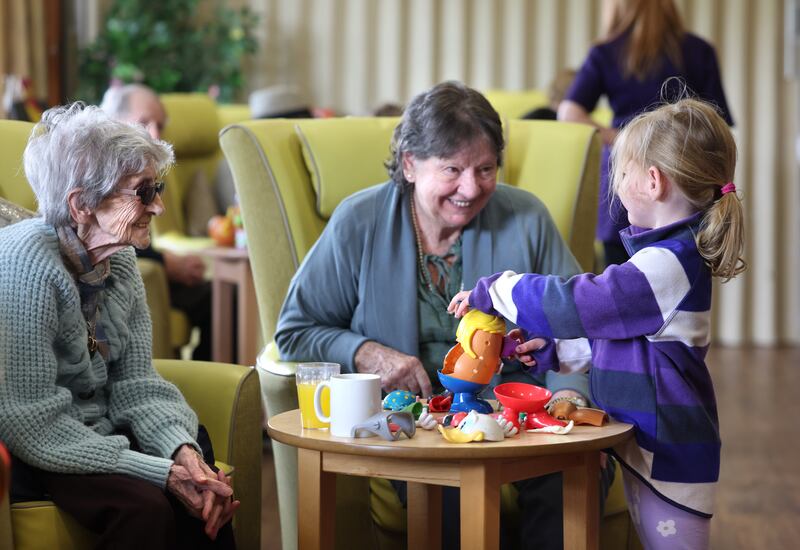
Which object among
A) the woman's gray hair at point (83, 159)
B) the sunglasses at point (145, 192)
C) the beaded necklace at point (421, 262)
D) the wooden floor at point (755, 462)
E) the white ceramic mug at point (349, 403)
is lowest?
the wooden floor at point (755, 462)

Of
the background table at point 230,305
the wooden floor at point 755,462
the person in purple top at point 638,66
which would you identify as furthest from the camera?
the background table at point 230,305

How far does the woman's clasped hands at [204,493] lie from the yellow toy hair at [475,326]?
428 mm

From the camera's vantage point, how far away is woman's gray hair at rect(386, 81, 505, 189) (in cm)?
209

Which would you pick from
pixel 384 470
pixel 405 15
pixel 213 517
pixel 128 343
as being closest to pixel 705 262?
pixel 384 470

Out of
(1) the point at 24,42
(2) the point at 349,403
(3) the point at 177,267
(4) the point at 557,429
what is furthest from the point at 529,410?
(1) the point at 24,42

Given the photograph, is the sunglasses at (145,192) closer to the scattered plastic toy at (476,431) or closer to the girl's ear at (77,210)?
the girl's ear at (77,210)

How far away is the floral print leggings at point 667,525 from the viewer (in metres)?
1.68

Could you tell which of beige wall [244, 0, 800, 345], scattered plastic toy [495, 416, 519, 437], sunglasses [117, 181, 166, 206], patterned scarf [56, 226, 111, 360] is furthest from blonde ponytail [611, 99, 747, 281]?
beige wall [244, 0, 800, 345]

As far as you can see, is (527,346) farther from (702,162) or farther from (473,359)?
(702,162)

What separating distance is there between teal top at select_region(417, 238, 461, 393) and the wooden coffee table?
46cm

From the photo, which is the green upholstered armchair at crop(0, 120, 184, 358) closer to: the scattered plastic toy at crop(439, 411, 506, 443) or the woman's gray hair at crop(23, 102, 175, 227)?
the woman's gray hair at crop(23, 102, 175, 227)

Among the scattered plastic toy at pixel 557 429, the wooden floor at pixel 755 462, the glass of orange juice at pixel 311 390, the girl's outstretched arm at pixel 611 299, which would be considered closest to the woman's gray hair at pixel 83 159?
the glass of orange juice at pixel 311 390

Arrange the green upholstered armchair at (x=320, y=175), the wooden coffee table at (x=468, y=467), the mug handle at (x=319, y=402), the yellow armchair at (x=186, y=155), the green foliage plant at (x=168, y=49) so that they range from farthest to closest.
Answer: the green foliage plant at (x=168, y=49), the yellow armchair at (x=186, y=155), the green upholstered armchair at (x=320, y=175), the mug handle at (x=319, y=402), the wooden coffee table at (x=468, y=467)

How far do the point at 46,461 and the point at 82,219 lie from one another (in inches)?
14.9
